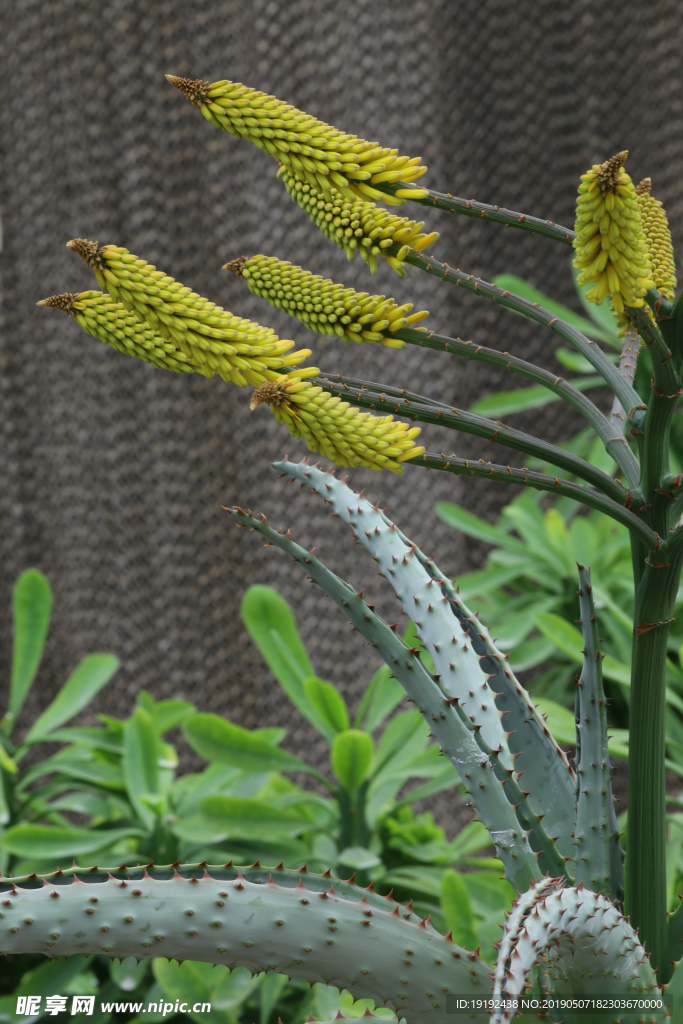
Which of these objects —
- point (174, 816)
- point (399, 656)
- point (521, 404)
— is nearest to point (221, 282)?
point (521, 404)

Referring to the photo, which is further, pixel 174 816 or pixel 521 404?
pixel 521 404

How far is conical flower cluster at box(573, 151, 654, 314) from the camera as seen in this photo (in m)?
0.13

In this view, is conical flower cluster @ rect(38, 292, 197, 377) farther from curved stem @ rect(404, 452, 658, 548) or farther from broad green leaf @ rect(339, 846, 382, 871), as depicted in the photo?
broad green leaf @ rect(339, 846, 382, 871)

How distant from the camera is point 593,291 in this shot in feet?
0.49

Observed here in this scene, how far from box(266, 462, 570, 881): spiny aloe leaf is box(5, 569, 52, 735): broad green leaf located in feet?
0.91

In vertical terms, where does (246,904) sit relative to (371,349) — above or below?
below

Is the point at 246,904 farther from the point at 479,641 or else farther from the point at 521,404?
the point at 521,404

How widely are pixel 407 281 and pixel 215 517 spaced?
0.20m

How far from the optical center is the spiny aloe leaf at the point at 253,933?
0.48 feet

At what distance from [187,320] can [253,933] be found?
0.35 ft

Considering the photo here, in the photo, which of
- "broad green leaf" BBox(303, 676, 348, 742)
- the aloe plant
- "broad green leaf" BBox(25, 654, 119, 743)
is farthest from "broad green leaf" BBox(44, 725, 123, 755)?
the aloe plant

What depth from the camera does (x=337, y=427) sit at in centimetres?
15

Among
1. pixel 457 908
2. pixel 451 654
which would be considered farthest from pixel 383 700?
pixel 451 654

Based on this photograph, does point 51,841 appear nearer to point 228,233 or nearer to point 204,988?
point 204,988
